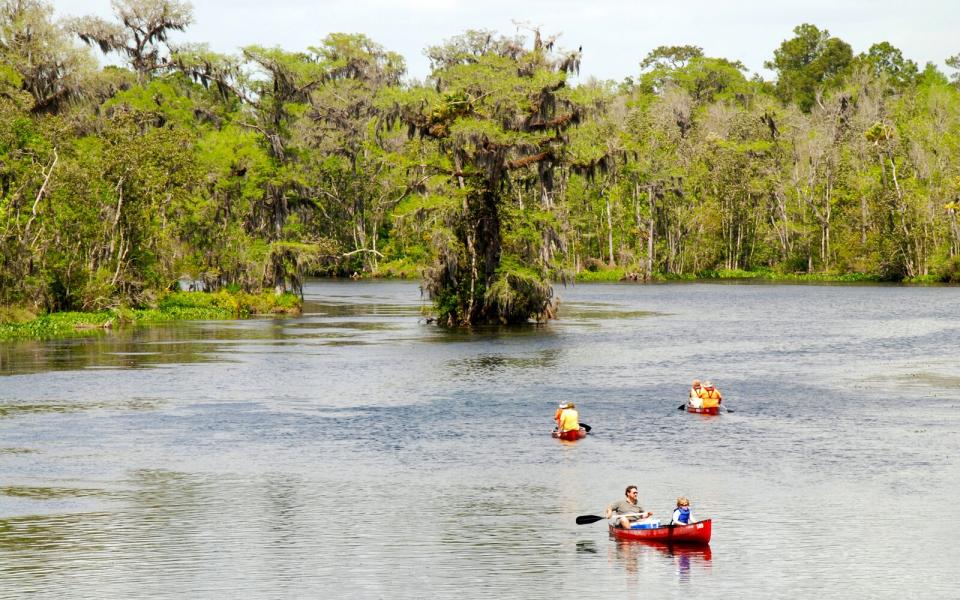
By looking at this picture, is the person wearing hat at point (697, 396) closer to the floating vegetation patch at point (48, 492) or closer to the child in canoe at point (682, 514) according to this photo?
the child in canoe at point (682, 514)

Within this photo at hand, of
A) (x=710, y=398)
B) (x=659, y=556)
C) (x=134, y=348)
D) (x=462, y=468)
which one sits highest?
(x=134, y=348)

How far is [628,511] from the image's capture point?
27.7 meters

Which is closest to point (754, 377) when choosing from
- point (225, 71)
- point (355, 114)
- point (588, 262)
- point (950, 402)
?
point (950, 402)

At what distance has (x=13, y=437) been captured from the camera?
40281mm

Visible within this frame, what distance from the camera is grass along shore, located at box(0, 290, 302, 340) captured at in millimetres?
75750

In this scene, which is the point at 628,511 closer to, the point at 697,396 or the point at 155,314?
the point at 697,396

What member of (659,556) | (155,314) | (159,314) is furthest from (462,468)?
(159,314)

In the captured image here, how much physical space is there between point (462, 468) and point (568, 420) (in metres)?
5.60

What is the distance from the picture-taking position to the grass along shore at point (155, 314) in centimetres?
7575

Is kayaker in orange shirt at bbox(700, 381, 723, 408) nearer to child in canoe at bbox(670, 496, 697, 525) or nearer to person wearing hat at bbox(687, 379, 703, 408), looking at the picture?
person wearing hat at bbox(687, 379, 703, 408)

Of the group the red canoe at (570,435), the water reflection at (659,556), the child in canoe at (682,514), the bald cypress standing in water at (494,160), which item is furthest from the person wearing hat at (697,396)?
the bald cypress standing in water at (494,160)

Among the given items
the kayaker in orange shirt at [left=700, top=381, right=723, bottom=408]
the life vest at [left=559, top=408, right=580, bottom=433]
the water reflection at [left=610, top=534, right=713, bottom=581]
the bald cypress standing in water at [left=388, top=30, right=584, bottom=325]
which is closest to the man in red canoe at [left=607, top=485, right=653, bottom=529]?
the water reflection at [left=610, top=534, right=713, bottom=581]

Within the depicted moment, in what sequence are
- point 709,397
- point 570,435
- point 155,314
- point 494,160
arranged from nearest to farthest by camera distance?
point 570,435 → point 709,397 → point 494,160 → point 155,314

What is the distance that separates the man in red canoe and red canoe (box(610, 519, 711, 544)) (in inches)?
7.9
